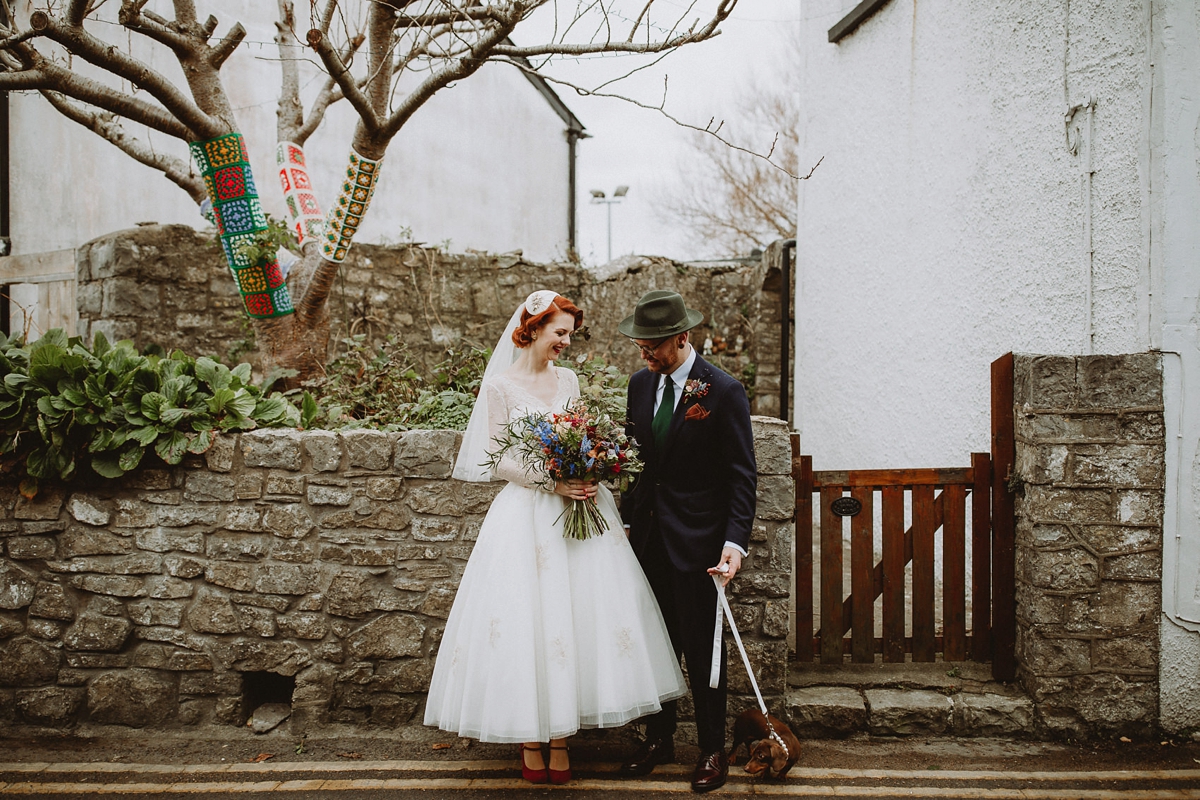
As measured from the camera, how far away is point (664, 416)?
3.33m

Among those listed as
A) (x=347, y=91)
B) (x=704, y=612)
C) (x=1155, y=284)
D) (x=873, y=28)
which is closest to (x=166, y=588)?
(x=704, y=612)

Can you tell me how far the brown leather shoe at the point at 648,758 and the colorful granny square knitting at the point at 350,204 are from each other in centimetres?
419

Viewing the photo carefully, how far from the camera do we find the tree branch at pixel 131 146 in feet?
21.5

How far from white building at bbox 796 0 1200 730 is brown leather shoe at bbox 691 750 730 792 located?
222cm

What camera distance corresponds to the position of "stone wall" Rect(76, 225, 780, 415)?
280 inches

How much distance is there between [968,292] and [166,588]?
5.34m

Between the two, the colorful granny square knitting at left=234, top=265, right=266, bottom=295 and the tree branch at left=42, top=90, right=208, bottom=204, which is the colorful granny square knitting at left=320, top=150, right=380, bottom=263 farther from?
the tree branch at left=42, top=90, right=208, bottom=204

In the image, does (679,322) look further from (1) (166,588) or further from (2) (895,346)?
(2) (895,346)

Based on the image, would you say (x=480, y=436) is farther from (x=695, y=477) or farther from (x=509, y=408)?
(x=695, y=477)

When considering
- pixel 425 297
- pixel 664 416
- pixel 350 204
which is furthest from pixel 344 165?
pixel 664 416

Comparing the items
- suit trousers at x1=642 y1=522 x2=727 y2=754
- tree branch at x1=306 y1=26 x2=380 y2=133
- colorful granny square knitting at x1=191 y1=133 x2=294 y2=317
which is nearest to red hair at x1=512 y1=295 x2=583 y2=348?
suit trousers at x1=642 y1=522 x2=727 y2=754

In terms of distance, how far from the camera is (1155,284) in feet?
11.9

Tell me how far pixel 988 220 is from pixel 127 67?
5825 millimetres

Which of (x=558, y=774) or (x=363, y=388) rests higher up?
(x=363, y=388)
